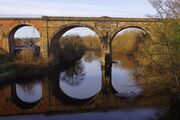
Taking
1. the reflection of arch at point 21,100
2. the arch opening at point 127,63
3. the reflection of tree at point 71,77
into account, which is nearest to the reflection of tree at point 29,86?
the reflection of arch at point 21,100

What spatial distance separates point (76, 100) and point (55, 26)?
657 inches

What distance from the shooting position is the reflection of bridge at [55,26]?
34.9 metres

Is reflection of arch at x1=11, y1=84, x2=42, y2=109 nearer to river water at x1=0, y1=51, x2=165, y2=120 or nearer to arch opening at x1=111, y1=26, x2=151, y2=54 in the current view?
river water at x1=0, y1=51, x2=165, y2=120

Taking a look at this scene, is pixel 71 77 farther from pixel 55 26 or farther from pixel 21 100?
pixel 21 100

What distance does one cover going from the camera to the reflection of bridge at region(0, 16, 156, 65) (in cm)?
3488

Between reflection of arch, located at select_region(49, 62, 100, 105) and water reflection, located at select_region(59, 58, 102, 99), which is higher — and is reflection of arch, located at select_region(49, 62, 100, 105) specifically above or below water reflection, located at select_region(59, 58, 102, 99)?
below

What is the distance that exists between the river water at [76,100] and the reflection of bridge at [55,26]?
28.5ft

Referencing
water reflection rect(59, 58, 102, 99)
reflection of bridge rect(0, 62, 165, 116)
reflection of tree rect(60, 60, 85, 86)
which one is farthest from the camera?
reflection of tree rect(60, 60, 85, 86)

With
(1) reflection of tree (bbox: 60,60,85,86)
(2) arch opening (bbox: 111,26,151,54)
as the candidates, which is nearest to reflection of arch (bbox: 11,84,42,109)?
(1) reflection of tree (bbox: 60,60,85,86)

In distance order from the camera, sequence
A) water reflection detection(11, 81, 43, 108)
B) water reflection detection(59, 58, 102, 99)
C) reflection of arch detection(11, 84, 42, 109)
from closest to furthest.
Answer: reflection of arch detection(11, 84, 42, 109), water reflection detection(11, 81, 43, 108), water reflection detection(59, 58, 102, 99)

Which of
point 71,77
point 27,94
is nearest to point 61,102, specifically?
point 27,94

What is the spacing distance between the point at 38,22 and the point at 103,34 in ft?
23.5

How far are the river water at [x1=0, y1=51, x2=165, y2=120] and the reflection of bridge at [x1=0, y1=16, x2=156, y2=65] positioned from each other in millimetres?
8677

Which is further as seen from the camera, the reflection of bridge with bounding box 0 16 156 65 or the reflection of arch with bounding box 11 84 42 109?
the reflection of bridge with bounding box 0 16 156 65
